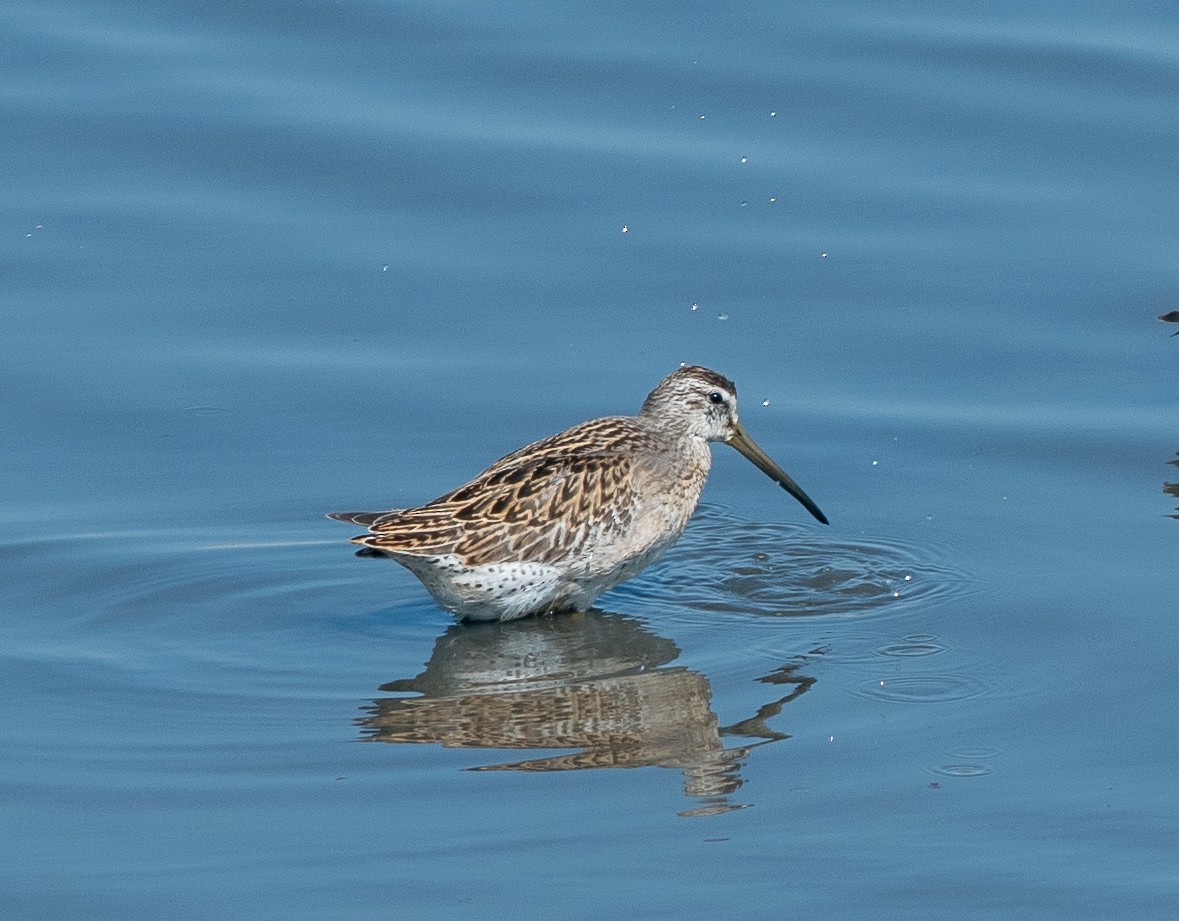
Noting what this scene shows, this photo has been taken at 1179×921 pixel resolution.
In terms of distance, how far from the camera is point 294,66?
1351cm

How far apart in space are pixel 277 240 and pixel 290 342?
0.98m

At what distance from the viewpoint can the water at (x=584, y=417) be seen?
6988 mm

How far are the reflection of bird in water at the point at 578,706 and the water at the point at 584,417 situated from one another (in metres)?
0.02

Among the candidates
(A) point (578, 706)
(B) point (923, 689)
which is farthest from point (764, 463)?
(A) point (578, 706)

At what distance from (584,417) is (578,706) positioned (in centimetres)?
265

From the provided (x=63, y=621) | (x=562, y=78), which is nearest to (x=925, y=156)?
(x=562, y=78)

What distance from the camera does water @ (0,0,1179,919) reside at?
6988mm

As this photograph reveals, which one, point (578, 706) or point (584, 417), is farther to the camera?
point (584, 417)

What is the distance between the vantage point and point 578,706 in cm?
812

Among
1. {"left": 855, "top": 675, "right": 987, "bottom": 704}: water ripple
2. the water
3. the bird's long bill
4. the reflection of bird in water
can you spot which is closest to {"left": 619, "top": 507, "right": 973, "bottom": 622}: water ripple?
the water

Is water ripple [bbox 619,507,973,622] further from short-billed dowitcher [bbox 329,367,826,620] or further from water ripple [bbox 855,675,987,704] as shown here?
water ripple [bbox 855,675,987,704]

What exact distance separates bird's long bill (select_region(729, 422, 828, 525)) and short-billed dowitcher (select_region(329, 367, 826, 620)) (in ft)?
0.04

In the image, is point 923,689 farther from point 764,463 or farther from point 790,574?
point 764,463

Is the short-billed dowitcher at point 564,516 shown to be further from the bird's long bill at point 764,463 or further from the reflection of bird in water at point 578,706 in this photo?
the reflection of bird in water at point 578,706
